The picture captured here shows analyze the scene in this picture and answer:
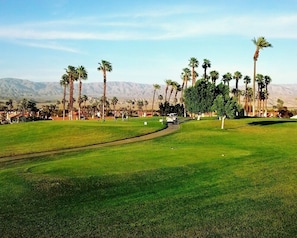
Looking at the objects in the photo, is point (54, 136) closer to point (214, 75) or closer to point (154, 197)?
point (154, 197)

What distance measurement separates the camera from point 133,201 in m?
23.2

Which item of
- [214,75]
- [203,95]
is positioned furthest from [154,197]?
[214,75]

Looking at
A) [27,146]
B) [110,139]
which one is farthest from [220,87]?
[27,146]

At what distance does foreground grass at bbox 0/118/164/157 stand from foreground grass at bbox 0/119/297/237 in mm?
23946

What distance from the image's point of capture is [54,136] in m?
69.0

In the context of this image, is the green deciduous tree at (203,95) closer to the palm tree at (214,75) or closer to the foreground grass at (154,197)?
the palm tree at (214,75)

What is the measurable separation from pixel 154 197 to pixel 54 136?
158ft

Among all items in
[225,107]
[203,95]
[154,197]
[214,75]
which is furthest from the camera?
[214,75]

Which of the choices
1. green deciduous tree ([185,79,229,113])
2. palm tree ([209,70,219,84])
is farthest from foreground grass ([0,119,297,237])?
palm tree ([209,70,219,84])

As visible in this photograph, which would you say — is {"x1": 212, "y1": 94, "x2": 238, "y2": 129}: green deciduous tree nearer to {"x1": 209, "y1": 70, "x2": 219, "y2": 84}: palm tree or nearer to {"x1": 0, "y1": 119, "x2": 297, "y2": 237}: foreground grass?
{"x1": 0, "y1": 119, "x2": 297, "y2": 237}: foreground grass

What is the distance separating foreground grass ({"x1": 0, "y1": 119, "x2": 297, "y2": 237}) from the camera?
60.7 ft

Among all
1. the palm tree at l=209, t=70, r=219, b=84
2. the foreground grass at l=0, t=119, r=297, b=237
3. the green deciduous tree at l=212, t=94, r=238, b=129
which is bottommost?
the foreground grass at l=0, t=119, r=297, b=237

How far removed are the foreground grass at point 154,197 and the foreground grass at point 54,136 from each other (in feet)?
78.6

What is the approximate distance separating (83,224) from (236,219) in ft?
25.8
